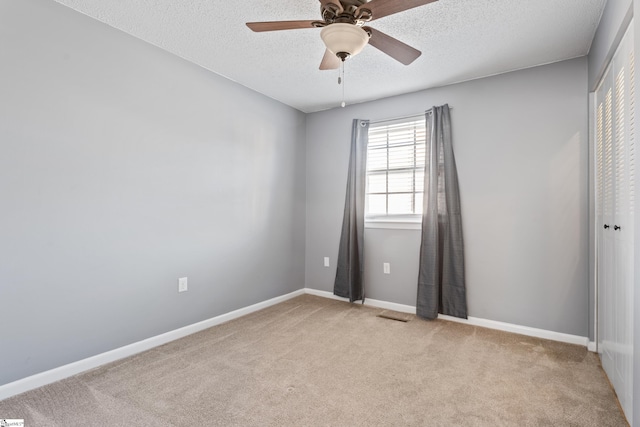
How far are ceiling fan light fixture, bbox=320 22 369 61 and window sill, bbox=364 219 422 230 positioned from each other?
7.22ft

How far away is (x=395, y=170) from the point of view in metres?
3.71

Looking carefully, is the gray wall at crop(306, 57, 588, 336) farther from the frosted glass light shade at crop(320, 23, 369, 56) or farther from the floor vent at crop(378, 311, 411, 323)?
the frosted glass light shade at crop(320, 23, 369, 56)

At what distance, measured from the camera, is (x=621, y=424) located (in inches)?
65.8

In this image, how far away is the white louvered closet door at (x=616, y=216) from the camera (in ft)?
5.56

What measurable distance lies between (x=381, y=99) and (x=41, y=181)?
10.6ft

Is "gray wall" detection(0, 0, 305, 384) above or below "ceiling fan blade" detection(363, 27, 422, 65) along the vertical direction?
below

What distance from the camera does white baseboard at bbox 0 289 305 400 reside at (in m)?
1.92

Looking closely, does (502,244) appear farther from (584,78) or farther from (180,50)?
(180,50)

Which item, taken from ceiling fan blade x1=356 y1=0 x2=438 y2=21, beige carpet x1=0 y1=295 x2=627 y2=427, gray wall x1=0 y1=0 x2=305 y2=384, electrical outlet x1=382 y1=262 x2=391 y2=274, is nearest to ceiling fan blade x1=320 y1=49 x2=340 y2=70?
ceiling fan blade x1=356 y1=0 x2=438 y2=21

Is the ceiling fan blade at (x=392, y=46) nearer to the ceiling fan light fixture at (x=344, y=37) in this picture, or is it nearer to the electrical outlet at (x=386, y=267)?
the ceiling fan light fixture at (x=344, y=37)

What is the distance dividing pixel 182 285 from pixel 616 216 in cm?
320

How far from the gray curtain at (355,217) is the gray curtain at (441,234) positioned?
74 cm

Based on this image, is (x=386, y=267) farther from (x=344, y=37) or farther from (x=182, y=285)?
(x=344, y=37)

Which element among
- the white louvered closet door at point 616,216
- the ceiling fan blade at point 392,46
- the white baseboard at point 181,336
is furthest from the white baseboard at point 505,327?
the ceiling fan blade at point 392,46
